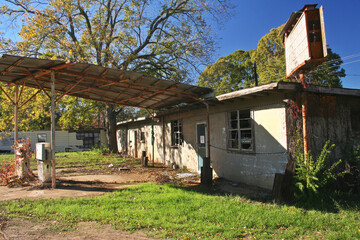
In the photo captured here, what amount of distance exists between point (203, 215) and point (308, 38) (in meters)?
3.83

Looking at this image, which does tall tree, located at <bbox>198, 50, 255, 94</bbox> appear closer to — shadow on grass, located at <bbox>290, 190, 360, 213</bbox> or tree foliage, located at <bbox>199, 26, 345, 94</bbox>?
tree foliage, located at <bbox>199, 26, 345, 94</bbox>

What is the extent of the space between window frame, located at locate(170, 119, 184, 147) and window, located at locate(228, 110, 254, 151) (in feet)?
12.6

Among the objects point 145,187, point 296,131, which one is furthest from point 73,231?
point 296,131

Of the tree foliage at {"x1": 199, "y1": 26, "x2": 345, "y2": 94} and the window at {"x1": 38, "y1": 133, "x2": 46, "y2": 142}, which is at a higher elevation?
the tree foliage at {"x1": 199, "y1": 26, "x2": 345, "y2": 94}

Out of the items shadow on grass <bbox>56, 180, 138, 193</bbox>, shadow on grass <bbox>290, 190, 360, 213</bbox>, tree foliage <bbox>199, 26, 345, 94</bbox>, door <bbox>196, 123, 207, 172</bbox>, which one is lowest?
shadow on grass <bbox>290, 190, 360, 213</bbox>

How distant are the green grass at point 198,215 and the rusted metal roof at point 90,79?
145 inches

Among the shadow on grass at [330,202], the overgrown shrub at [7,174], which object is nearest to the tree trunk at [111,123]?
the overgrown shrub at [7,174]

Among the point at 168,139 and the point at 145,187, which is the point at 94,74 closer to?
Result: the point at 145,187

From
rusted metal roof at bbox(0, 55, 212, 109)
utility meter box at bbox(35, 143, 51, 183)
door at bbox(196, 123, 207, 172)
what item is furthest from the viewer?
door at bbox(196, 123, 207, 172)

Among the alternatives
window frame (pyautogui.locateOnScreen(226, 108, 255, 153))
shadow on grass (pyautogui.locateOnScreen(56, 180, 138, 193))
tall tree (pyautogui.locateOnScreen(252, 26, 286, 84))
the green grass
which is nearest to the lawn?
the green grass

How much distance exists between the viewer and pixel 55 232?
174 inches

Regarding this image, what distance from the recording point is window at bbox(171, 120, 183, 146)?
42.5ft

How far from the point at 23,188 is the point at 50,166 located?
0.99 meters

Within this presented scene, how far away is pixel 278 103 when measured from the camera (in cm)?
725
